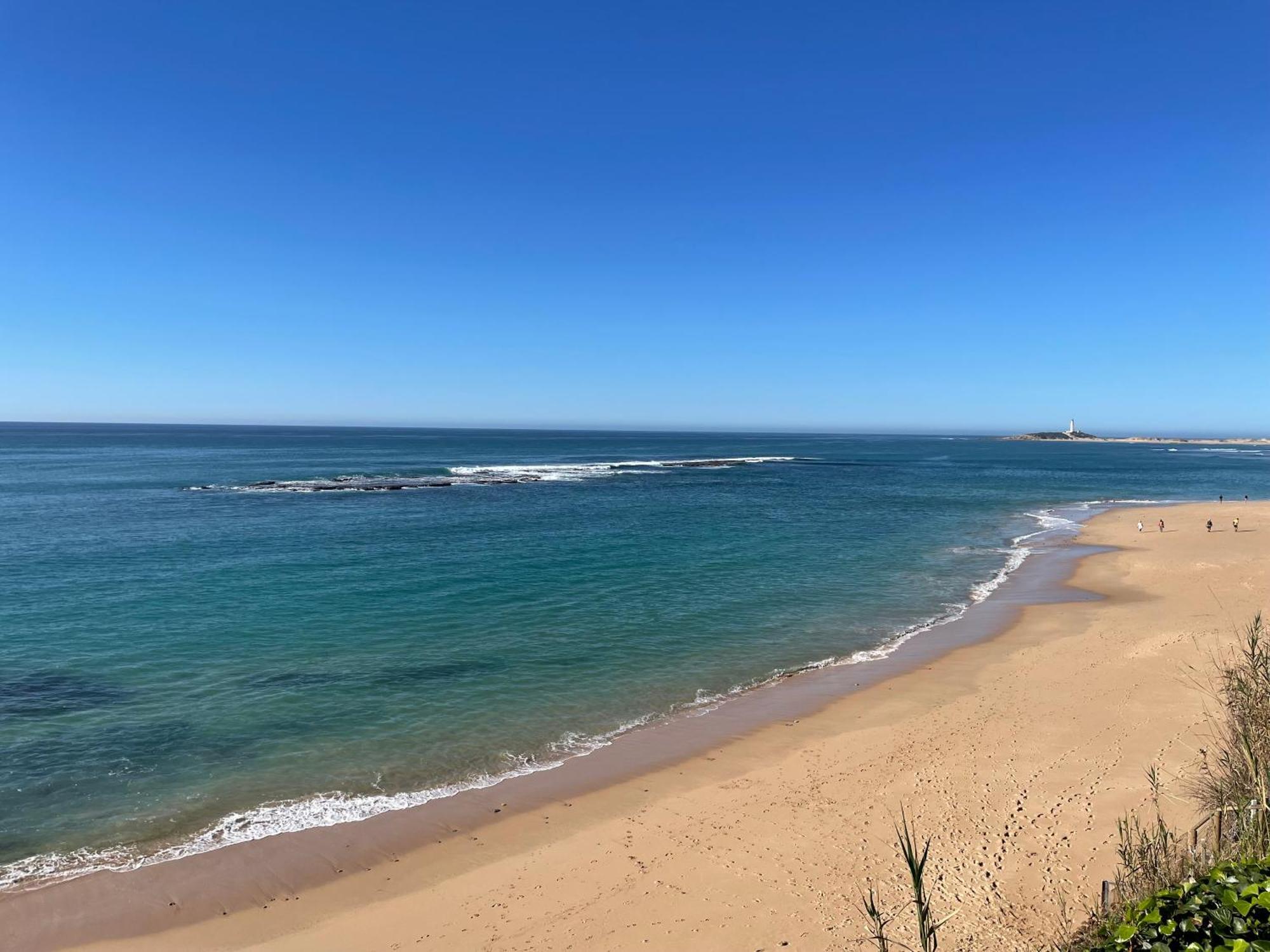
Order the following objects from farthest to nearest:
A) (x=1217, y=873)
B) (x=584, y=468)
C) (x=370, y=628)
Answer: (x=584, y=468) < (x=370, y=628) < (x=1217, y=873)

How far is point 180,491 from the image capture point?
56.9 metres

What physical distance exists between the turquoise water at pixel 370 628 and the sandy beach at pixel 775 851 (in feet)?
6.31

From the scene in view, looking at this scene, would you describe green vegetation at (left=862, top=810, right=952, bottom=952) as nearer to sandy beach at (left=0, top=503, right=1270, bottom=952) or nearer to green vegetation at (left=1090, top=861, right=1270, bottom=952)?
sandy beach at (left=0, top=503, right=1270, bottom=952)

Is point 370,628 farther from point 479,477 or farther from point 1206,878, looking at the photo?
point 479,477

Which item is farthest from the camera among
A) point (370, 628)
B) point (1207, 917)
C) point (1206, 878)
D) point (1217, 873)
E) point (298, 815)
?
point (370, 628)

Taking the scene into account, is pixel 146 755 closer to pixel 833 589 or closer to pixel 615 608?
pixel 615 608

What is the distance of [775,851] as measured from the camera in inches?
424

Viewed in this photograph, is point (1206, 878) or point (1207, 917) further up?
point (1207, 917)

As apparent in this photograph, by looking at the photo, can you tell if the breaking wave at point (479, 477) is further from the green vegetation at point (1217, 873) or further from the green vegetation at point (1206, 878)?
the green vegetation at point (1217, 873)

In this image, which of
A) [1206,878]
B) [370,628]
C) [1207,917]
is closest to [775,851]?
[1206,878]

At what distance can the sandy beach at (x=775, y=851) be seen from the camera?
30.0ft

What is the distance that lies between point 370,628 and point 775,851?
52.7ft

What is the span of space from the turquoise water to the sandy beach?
1.92 m

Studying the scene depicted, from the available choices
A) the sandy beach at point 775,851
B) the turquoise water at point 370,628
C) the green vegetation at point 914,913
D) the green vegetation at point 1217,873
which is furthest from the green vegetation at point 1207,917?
the turquoise water at point 370,628
